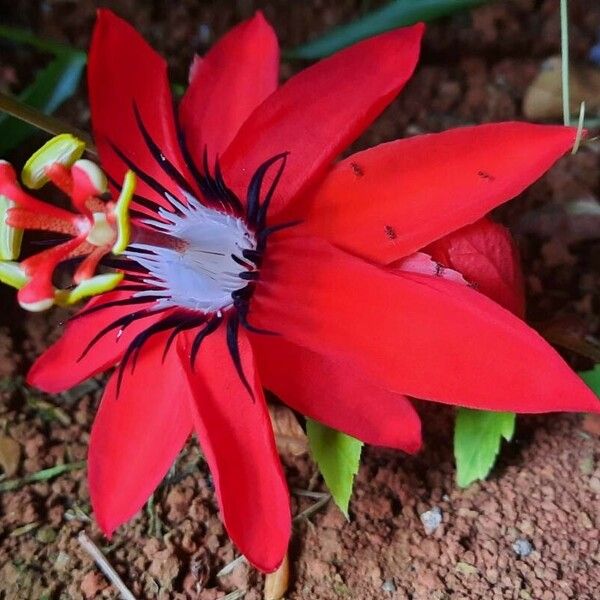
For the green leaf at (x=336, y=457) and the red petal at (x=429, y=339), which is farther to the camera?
the green leaf at (x=336, y=457)

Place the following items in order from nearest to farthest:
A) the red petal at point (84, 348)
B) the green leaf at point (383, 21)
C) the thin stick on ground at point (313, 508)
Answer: the red petal at point (84, 348), the thin stick on ground at point (313, 508), the green leaf at point (383, 21)

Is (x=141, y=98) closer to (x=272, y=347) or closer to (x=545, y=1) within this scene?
(x=272, y=347)

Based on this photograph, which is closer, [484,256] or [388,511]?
[484,256]

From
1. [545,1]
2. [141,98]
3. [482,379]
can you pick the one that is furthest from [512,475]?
[545,1]

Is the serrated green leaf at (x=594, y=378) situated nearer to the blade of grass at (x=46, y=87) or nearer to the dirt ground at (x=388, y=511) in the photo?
the dirt ground at (x=388, y=511)

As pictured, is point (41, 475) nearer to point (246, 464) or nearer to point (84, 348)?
point (84, 348)

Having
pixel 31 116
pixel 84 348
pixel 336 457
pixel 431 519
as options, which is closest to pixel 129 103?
pixel 31 116

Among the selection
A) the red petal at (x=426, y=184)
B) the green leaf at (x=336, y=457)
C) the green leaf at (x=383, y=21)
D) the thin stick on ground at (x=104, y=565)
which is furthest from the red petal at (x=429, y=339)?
the green leaf at (x=383, y=21)

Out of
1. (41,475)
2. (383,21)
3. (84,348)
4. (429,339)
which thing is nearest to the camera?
(429,339)
